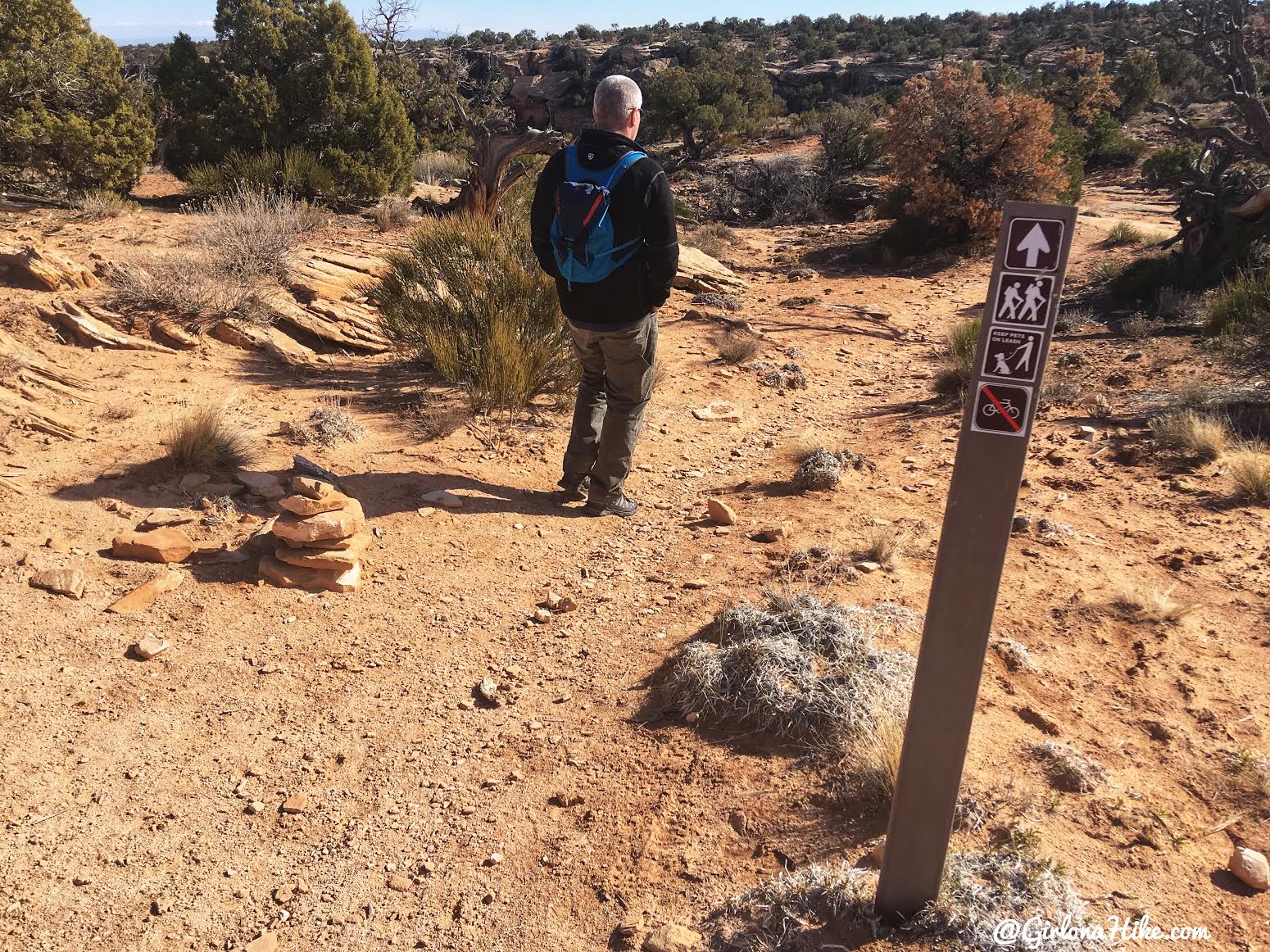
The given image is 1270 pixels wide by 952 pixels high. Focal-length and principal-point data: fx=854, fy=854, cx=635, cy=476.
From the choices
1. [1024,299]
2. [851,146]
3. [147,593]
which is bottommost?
[147,593]

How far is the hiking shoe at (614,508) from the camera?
15.6ft

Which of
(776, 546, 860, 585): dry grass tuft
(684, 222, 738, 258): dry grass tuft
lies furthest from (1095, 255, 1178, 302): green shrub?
(776, 546, 860, 585): dry grass tuft

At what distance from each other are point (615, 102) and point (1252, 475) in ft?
13.0

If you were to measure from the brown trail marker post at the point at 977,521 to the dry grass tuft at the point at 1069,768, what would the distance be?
922mm

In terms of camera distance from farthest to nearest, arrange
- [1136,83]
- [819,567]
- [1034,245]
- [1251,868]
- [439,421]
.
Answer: [1136,83]
[439,421]
[819,567]
[1251,868]
[1034,245]

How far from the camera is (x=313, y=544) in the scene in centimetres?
387

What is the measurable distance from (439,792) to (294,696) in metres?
0.78

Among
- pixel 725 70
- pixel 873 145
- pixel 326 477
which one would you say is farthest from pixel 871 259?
pixel 725 70

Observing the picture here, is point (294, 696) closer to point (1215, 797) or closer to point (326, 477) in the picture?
point (326, 477)

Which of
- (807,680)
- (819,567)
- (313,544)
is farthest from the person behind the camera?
(819,567)

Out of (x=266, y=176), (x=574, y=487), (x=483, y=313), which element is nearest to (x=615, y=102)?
(x=574, y=487)

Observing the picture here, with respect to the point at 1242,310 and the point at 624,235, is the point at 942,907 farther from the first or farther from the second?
the point at 1242,310

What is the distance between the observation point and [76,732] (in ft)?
9.61

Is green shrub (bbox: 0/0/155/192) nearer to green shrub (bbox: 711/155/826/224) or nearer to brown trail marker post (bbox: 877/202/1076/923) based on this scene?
green shrub (bbox: 711/155/826/224)
